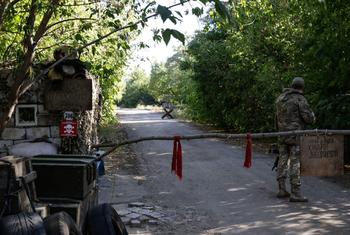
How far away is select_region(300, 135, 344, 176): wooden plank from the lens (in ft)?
21.6

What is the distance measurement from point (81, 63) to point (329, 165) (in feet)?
16.6

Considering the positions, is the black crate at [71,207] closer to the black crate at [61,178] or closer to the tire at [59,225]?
the black crate at [61,178]

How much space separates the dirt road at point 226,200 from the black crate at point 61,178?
1.66 m

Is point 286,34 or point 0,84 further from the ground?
point 286,34

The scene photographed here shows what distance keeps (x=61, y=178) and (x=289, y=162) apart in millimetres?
4696

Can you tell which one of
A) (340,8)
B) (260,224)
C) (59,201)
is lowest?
(260,224)

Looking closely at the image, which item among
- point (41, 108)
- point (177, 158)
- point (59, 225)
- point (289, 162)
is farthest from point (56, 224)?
point (41, 108)

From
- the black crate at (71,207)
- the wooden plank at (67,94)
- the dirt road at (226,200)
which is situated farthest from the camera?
the wooden plank at (67,94)

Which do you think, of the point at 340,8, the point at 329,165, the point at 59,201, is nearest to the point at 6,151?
the point at 59,201

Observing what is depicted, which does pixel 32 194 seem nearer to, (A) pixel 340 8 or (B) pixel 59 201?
(B) pixel 59 201

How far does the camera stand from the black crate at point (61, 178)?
523 cm

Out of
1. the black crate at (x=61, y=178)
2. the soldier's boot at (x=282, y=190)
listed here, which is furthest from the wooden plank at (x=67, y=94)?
the black crate at (x=61, y=178)

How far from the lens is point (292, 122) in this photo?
8.62 metres

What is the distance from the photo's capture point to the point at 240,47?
17.3 meters
